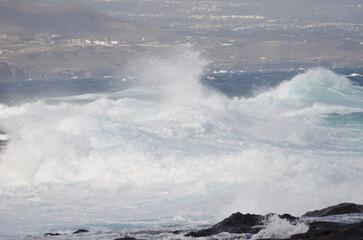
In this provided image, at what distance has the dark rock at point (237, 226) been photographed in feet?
30.7

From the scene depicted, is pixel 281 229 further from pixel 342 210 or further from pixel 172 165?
pixel 172 165

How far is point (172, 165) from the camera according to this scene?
18.3 metres

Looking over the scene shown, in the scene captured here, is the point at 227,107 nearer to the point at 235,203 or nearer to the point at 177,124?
the point at 177,124

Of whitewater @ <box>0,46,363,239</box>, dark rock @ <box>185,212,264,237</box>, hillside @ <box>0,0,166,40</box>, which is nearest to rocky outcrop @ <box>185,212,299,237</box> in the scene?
dark rock @ <box>185,212,264,237</box>

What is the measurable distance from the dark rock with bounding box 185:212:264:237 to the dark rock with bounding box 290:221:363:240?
40.9 inches

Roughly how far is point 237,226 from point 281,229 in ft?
2.96

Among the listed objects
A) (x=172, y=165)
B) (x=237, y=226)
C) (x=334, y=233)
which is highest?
(x=172, y=165)

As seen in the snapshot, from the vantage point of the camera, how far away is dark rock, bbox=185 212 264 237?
9359mm

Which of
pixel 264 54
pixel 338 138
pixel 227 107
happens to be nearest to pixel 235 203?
pixel 338 138

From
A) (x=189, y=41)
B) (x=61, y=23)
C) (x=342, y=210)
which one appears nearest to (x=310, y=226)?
(x=342, y=210)

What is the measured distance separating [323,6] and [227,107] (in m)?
179

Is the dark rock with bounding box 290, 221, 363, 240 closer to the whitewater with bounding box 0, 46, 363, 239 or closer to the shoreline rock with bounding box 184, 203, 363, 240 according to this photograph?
the shoreline rock with bounding box 184, 203, 363, 240

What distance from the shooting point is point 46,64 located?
92312 mm

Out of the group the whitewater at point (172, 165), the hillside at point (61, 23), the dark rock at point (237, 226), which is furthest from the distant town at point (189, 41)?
the dark rock at point (237, 226)
